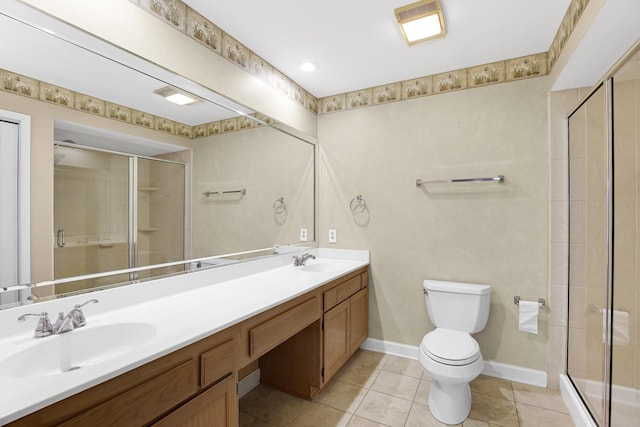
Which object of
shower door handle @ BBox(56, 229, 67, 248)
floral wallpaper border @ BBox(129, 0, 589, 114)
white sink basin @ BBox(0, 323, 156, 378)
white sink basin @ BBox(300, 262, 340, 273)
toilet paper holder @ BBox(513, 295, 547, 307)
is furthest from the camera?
white sink basin @ BBox(300, 262, 340, 273)

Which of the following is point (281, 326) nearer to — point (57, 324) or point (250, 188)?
point (57, 324)

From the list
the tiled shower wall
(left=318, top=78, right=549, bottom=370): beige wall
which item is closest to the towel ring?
(left=318, top=78, right=549, bottom=370): beige wall

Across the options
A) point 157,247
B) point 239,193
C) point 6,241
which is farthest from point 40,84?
point 239,193

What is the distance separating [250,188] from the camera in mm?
2246

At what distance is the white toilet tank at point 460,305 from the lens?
2.21m

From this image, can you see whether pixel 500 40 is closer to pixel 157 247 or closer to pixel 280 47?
pixel 280 47

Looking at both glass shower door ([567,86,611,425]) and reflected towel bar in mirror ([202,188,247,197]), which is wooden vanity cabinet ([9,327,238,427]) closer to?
reflected towel bar in mirror ([202,188,247,197])

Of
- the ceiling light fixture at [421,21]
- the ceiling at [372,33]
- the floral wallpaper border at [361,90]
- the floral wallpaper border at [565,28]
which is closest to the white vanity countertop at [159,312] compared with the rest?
the floral wallpaper border at [361,90]

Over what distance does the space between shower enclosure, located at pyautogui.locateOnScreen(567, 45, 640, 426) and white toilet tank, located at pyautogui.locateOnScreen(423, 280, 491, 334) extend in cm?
54

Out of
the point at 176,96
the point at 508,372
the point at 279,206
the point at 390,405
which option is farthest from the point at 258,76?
the point at 508,372

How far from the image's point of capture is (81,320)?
3.71 feet

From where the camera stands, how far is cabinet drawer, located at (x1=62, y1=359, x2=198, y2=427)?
84cm

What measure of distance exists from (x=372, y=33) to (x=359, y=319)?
6.94ft

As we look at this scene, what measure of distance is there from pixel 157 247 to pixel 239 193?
684mm
